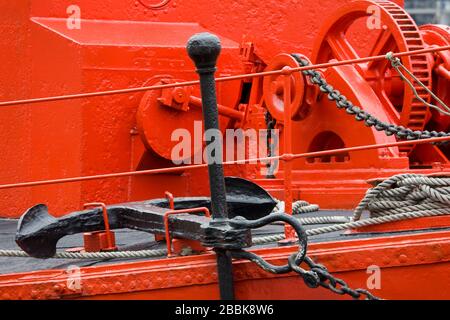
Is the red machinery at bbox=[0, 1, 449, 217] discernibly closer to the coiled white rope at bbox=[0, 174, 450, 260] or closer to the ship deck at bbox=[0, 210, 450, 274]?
the ship deck at bbox=[0, 210, 450, 274]

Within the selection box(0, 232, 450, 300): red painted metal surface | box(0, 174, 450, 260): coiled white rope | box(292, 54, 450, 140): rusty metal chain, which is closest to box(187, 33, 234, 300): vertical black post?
box(0, 232, 450, 300): red painted metal surface

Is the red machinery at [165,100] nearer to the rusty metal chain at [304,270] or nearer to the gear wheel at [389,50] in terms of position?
the gear wheel at [389,50]

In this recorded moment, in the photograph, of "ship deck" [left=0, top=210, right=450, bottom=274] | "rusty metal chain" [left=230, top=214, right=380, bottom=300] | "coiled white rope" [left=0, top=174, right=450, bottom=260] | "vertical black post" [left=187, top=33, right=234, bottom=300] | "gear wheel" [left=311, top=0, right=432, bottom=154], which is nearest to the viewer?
"rusty metal chain" [left=230, top=214, right=380, bottom=300]

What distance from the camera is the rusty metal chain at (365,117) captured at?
586 centimetres

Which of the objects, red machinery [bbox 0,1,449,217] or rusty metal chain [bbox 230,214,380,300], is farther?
red machinery [bbox 0,1,449,217]

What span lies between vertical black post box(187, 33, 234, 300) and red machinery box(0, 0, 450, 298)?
5.69 ft

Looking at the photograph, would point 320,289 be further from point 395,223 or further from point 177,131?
point 177,131

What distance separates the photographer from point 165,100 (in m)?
6.66

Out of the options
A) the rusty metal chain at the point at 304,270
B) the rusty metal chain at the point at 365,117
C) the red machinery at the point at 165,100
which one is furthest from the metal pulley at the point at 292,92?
the rusty metal chain at the point at 304,270

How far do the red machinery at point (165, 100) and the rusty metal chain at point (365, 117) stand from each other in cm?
22

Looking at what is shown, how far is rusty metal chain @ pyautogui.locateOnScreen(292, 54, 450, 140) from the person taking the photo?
5855 mm

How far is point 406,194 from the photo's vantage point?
486 centimetres

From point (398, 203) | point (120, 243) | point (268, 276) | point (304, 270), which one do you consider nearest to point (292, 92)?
point (120, 243)
